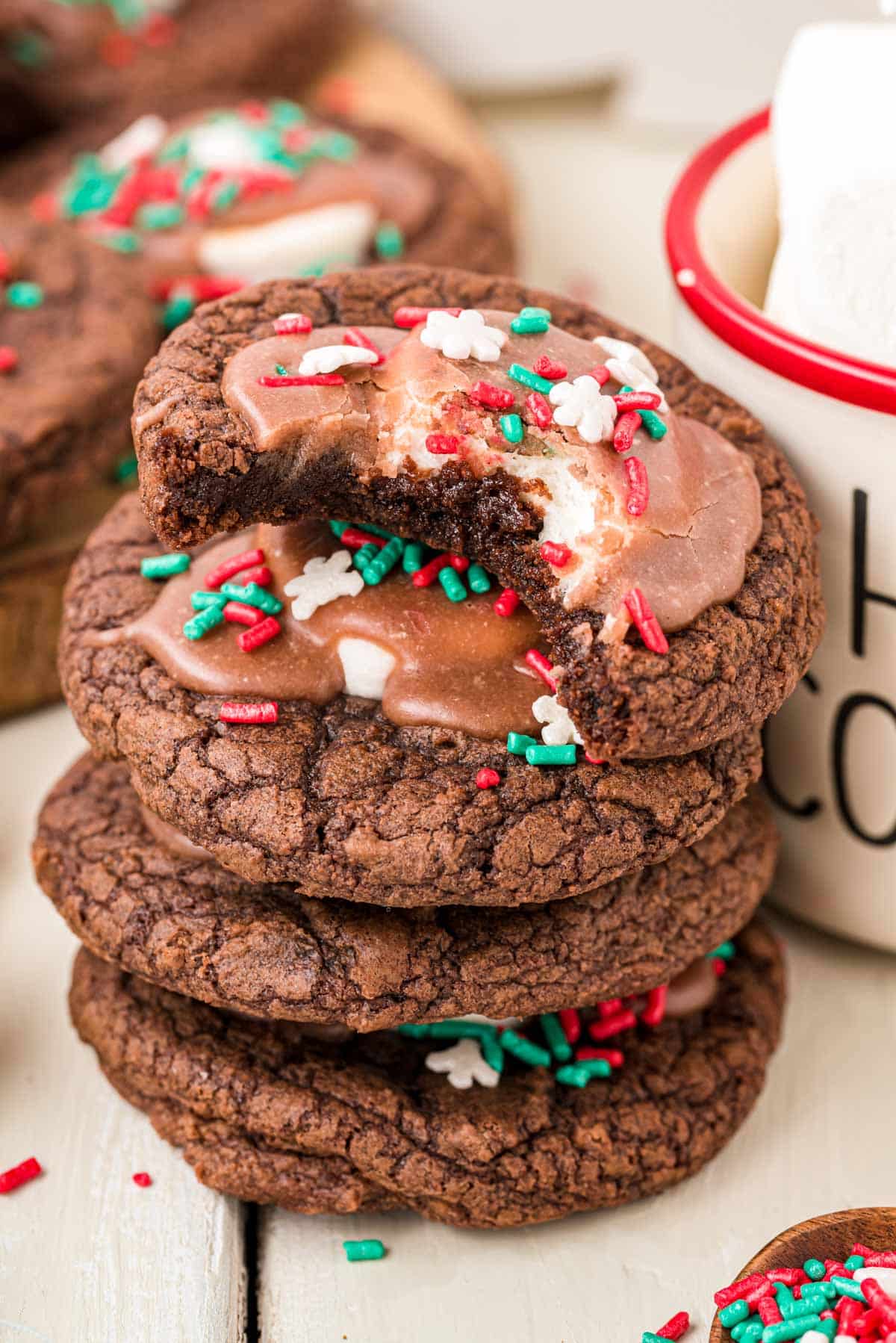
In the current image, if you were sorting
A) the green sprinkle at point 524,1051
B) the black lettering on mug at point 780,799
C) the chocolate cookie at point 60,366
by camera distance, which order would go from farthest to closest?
the chocolate cookie at point 60,366, the black lettering on mug at point 780,799, the green sprinkle at point 524,1051

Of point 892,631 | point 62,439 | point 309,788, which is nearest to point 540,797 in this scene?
point 309,788

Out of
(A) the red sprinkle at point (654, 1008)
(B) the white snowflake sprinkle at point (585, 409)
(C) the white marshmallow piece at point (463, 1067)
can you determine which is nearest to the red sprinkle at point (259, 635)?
(B) the white snowflake sprinkle at point (585, 409)

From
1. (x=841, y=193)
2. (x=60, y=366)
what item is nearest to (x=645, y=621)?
(x=841, y=193)

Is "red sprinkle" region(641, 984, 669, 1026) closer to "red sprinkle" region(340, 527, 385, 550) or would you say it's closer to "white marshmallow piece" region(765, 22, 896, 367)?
"red sprinkle" region(340, 527, 385, 550)

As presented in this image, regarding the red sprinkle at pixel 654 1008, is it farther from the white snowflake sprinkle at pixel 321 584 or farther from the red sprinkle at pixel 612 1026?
the white snowflake sprinkle at pixel 321 584

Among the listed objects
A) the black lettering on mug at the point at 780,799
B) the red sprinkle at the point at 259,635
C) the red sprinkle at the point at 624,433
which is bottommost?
the black lettering on mug at the point at 780,799

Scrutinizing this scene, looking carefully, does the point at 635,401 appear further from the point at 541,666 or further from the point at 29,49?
the point at 29,49

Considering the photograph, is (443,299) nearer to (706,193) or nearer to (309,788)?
(706,193)
